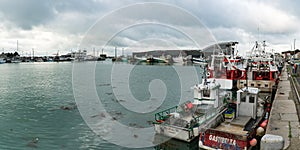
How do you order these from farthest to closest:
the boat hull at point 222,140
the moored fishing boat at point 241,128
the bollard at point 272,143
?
the moored fishing boat at point 241,128 < the boat hull at point 222,140 < the bollard at point 272,143

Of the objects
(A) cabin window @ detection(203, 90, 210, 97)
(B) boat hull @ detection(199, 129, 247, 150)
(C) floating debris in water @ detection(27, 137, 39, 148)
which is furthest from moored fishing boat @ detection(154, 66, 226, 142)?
(C) floating debris in water @ detection(27, 137, 39, 148)

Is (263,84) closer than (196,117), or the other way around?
(196,117)

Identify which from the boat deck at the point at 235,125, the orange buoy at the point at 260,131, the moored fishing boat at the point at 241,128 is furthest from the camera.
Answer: the boat deck at the point at 235,125

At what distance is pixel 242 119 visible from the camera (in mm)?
15141

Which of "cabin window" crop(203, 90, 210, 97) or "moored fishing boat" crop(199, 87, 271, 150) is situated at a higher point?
"cabin window" crop(203, 90, 210, 97)

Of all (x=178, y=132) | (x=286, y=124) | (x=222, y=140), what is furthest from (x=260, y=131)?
(x=178, y=132)

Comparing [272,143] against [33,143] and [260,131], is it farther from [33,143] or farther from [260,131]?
[33,143]

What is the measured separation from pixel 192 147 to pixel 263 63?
24062 mm

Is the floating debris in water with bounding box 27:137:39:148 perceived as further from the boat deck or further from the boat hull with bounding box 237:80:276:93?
the boat hull with bounding box 237:80:276:93

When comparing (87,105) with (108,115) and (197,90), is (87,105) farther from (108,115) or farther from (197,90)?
(197,90)

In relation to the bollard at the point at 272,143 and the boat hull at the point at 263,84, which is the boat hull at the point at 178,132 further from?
the boat hull at the point at 263,84

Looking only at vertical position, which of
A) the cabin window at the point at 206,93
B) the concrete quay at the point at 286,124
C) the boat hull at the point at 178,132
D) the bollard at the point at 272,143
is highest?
the cabin window at the point at 206,93

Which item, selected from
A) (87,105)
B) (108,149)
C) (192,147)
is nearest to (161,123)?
(192,147)

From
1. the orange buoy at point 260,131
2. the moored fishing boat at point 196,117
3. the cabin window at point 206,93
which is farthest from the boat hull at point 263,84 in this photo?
the orange buoy at point 260,131
